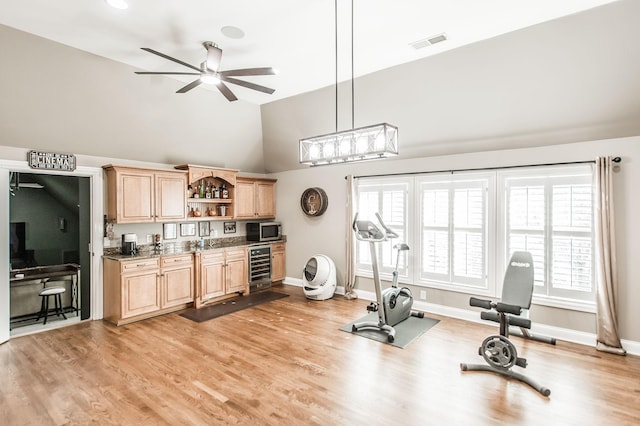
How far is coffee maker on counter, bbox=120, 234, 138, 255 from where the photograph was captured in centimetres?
520

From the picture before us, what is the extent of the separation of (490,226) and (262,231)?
4.24 metres

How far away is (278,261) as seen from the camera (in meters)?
7.28

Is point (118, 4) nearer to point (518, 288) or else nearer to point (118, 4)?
point (118, 4)

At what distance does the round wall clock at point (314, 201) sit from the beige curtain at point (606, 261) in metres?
4.19

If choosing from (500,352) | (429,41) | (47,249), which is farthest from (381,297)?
(47,249)

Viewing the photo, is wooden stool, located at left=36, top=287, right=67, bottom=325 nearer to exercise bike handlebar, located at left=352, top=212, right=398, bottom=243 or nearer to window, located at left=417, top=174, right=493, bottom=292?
exercise bike handlebar, located at left=352, top=212, right=398, bottom=243

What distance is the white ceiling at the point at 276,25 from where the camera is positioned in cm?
321

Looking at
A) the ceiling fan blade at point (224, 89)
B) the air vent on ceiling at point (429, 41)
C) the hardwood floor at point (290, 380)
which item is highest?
the air vent on ceiling at point (429, 41)

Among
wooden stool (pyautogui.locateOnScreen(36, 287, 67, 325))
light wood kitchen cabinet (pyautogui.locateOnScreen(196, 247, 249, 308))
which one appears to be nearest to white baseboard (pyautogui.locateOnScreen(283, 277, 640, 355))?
light wood kitchen cabinet (pyautogui.locateOnScreen(196, 247, 249, 308))

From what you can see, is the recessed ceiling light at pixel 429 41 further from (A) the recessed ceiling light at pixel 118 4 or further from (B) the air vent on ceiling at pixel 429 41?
(A) the recessed ceiling light at pixel 118 4

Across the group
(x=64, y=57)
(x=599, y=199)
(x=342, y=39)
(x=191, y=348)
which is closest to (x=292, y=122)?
(x=342, y=39)

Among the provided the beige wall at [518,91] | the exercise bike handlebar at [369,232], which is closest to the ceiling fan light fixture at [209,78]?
the beige wall at [518,91]

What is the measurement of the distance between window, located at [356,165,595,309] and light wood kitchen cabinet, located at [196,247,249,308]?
93.0 inches

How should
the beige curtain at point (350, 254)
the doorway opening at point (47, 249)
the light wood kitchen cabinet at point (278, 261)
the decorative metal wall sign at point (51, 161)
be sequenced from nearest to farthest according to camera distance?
1. the decorative metal wall sign at point (51, 161)
2. the doorway opening at point (47, 249)
3. the beige curtain at point (350, 254)
4. the light wood kitchen cabinet at point (278, 261)
